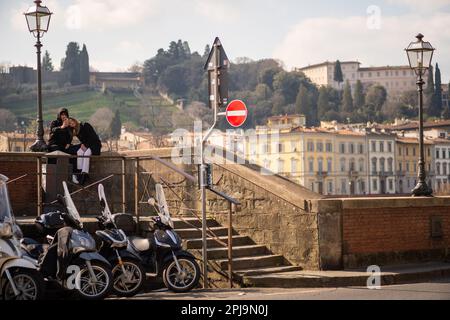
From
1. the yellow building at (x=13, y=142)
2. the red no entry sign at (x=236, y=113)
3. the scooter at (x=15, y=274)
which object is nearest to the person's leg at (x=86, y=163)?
the red no entry sign at (x=236, y=113)

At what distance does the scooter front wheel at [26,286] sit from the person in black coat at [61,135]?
5877 mm

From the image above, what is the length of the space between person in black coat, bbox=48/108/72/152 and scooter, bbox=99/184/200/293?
12.8 ft

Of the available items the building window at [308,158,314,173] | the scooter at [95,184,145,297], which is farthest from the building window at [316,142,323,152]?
the scooter at [95,184,145,297]

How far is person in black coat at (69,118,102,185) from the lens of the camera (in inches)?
611

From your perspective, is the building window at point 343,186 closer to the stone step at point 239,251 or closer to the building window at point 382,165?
the building window at point 382,165

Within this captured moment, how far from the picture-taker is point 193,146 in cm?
1588

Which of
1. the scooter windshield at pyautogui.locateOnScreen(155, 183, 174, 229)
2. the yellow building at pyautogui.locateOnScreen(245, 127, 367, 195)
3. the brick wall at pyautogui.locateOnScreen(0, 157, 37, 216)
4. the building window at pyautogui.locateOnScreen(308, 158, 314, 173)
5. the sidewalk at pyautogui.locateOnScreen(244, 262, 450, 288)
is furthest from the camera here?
the building window at pyautogui.locateOnScreen(308, 158, 314, 173)

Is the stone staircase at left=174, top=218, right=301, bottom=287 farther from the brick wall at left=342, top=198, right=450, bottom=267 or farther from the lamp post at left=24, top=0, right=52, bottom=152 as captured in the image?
the lamp post at left=24, top=0, right=52, bottom=152

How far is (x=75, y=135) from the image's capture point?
1561 centimetres

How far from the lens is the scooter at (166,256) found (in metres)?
11.8
